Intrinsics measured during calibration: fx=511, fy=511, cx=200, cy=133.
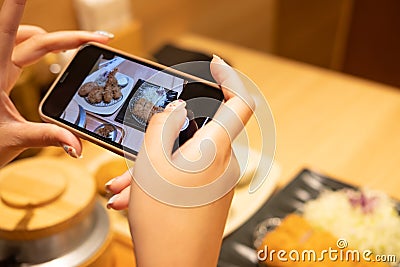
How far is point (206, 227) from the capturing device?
0.44 meters

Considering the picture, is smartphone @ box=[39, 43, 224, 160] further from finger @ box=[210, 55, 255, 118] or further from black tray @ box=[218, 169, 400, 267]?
black tray @ box=[218, 169, 400, 267]

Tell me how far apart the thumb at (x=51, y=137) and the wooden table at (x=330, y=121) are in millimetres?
560

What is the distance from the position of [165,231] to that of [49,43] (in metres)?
0.27

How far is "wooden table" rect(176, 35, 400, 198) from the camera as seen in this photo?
3.25 feet

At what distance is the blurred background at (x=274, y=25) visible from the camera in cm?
116

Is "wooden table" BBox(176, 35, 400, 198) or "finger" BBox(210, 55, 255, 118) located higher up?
"finger" BBox(210, 55, 255, 118)

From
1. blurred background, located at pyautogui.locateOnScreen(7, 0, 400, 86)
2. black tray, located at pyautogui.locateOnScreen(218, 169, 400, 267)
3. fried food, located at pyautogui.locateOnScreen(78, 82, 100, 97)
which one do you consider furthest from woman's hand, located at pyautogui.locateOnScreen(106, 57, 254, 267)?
blurred background, located at pyautogui.locateOnScreen(7, 0, 400, 86)

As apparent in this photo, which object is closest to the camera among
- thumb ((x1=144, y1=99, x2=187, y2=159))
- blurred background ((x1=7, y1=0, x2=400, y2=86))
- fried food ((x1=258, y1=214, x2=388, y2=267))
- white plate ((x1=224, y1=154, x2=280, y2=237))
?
thumb ((x1=144, y1=99, x2=187, y2=159))

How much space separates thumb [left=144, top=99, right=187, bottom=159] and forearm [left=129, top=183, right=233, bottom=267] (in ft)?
0.12

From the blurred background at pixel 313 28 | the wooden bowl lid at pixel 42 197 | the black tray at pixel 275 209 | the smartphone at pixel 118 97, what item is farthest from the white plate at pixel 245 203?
the blurred background at pixel 313 28

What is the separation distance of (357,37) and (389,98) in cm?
83

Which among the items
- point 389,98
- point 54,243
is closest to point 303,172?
point 389,98

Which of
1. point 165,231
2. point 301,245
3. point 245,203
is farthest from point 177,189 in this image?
point 245,203

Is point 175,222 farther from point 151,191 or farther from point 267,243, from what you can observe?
point 267,243
